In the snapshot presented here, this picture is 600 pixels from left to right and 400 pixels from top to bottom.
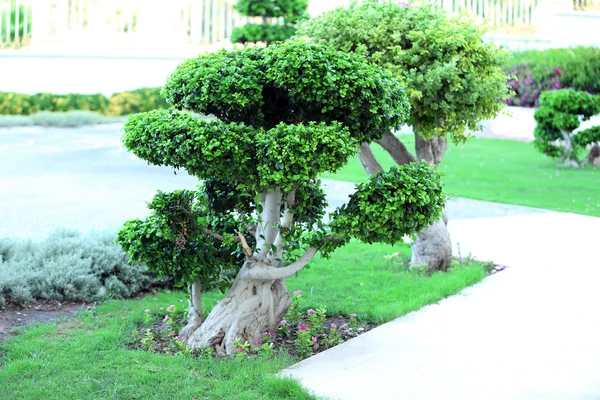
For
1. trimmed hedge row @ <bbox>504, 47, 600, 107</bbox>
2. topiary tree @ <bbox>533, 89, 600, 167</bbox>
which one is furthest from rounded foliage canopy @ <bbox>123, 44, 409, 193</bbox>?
trimmed hedge row @ <bbox>504, 47, 600, 107</bbox>

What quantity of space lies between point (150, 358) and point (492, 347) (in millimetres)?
2219

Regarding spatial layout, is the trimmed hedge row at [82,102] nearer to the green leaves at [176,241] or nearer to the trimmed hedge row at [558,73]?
the trimmed hedge row at [558,73]

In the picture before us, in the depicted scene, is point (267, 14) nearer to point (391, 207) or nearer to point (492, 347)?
point (492, 347)

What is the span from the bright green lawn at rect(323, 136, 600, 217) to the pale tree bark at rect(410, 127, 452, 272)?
1988mm

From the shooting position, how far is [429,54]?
21.8 ft

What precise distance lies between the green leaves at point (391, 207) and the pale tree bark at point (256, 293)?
1.35 ft

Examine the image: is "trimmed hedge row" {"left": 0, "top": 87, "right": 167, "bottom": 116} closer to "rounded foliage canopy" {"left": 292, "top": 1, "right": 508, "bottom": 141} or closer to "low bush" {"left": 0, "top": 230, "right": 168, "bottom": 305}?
"low bush" {"left": 0, "top": 230, "right": 168, "bottom": 305}

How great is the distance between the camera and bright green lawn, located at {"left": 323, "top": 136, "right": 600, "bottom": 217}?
1146cm

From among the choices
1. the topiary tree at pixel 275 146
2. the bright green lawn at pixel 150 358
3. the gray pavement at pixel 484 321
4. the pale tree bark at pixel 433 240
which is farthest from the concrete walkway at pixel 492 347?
the topiary tree at pixel 275 146

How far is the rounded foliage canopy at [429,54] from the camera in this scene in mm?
6543

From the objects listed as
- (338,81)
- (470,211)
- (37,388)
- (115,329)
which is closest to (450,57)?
(338,81)

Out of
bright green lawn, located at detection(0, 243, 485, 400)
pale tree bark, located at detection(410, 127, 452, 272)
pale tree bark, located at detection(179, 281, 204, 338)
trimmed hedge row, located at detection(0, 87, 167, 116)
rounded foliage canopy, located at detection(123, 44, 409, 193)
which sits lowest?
bright green lawn, located at detection(0, 243, 485, 400)

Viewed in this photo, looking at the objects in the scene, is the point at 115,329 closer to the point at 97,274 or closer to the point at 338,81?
the point at 97,274

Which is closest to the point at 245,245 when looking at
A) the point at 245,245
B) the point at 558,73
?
the point at 245,245
